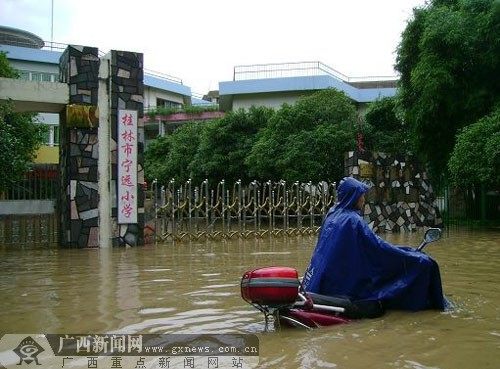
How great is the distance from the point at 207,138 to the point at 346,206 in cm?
2162

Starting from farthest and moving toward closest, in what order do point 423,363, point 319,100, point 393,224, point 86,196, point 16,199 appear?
point 319,100 → point 393,224 → point 16,199 → point 86,196 → point 423,363

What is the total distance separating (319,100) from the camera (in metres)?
23.2

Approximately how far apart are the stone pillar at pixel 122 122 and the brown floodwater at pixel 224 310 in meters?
2.19

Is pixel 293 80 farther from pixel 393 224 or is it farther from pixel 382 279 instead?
pixel 382 279

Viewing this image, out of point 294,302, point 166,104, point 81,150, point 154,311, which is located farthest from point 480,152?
point 166,104

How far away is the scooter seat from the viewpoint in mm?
4719

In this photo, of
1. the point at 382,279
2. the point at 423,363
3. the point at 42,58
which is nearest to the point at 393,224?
the point at 382,279

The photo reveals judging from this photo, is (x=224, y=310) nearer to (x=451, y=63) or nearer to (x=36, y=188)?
(x=36, y=188)

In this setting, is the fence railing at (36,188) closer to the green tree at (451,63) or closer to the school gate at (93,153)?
the school gate at (93,153)

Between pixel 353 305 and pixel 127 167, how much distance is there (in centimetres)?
928

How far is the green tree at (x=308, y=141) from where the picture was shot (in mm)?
21609

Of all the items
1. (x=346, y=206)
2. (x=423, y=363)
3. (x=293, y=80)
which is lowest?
(x=423, y=363)

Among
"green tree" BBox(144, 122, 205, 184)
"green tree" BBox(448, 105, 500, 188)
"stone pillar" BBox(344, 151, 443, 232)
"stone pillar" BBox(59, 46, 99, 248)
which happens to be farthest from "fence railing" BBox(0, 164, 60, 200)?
"green tree" BBox(144, 122, 205, 184)

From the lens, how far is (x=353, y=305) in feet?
15.9
